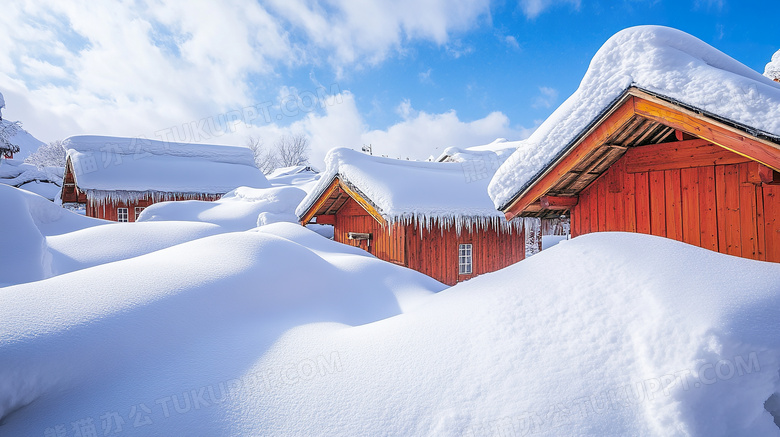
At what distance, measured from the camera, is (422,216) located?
953 cm

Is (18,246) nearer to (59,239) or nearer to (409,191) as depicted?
(59,239)

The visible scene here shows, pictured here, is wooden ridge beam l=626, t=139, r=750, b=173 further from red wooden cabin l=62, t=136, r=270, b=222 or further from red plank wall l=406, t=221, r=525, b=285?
red wooden cabin l=62, t=136, r=270, b=222

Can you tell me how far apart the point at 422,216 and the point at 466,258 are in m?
2.38

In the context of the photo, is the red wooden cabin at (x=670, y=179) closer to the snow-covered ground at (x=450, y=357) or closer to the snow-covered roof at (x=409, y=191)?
the snow-covered ground at (x=450, y=357)

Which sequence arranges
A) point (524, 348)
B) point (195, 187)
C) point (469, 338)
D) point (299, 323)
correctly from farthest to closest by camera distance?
1. point (195, 187)
2. point (299, 323)
3. point (469, 338)
4. point (524, 348)

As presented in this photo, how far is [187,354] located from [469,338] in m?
2.28

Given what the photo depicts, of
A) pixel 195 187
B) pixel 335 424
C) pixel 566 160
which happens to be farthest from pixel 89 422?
pixel 195 187

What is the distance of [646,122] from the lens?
4.41 metres

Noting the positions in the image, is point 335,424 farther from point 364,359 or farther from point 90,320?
point 90,320

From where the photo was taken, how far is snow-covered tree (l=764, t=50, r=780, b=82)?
18.6 metres

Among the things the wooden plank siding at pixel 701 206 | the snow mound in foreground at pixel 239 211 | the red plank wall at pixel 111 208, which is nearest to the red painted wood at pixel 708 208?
the wooden plank siding at pixel 701 206

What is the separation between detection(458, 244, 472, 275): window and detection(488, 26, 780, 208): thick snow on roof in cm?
586

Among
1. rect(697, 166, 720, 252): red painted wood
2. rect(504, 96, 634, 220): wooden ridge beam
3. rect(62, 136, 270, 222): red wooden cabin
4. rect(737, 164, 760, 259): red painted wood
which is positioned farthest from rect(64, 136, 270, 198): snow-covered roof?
rect(737, 164, 760, 259): red painted wood

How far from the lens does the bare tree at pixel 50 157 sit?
45906 millimetres
